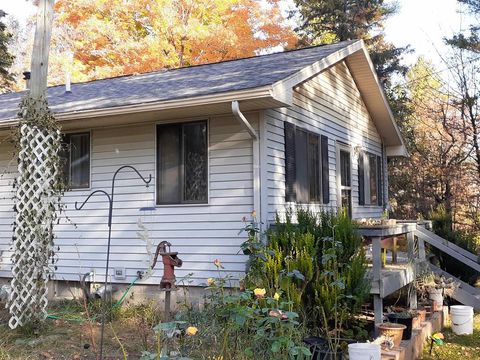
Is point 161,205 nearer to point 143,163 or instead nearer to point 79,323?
point 143,163

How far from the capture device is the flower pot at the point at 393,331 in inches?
209

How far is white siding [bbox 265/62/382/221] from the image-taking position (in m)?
6.94

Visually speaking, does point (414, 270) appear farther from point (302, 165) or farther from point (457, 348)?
point (302, 165)

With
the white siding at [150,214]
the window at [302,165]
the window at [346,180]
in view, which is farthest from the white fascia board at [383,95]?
the white siding at [150,214]

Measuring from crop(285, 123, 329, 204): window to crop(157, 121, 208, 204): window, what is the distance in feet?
3.99

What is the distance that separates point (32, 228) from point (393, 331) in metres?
3.99

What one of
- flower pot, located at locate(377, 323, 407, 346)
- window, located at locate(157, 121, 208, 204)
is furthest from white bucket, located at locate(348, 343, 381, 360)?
window, located at locate(157, 121, 208, 204)

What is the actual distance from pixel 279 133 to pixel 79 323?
3.61 meters

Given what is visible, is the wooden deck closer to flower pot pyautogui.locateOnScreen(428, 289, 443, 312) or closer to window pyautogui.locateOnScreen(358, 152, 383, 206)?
flower pot pyautogui.locateOnScreen(428, 289, 443, 312)

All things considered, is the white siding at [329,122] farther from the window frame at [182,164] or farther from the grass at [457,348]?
the grass at [457,348]

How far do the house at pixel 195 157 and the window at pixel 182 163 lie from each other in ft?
0.05

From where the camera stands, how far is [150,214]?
7.37 meters

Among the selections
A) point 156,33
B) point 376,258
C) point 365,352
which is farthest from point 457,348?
point 156,33

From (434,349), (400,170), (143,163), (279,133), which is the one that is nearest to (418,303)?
(434,349)
